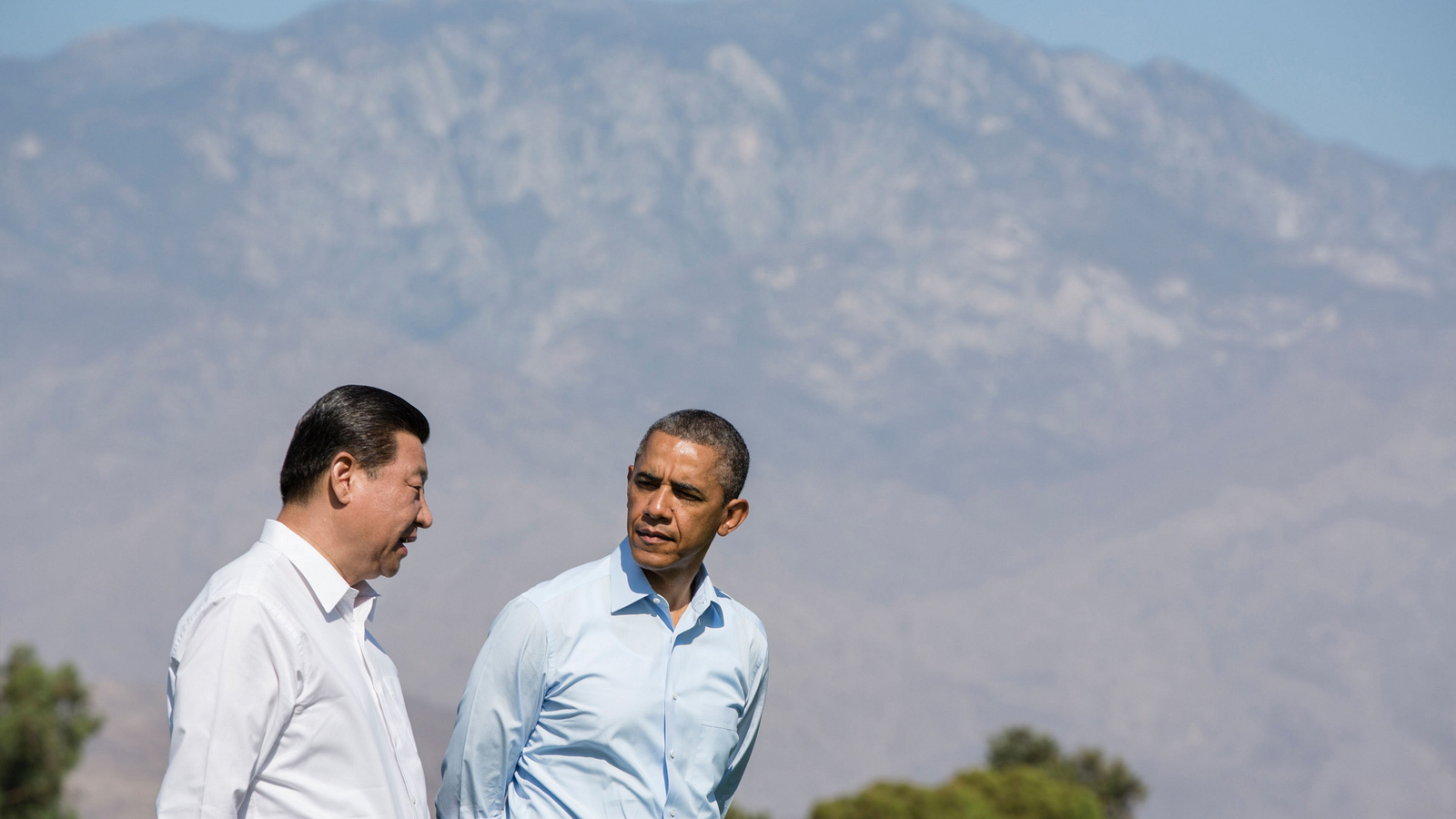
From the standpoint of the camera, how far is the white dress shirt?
3260 millimetres

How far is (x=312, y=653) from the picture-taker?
3502 millimetres

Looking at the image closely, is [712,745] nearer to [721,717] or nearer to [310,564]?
[721,717]

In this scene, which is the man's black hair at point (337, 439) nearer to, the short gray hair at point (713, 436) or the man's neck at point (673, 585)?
the short gray hair at point (713, 436)

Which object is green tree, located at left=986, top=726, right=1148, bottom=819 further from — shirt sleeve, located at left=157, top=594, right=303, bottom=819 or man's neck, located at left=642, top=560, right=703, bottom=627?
shirt sleeve, located at left=157, top=594, right=303, bottom=819

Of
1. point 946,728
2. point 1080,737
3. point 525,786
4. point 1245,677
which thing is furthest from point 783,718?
point 525,786

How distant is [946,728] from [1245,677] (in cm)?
4662

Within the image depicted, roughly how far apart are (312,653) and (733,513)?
1.55 m

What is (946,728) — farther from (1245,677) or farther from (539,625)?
(539,625)

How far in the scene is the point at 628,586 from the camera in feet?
14.3

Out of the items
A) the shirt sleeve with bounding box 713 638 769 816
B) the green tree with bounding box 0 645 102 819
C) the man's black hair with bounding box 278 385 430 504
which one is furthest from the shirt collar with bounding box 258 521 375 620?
the green tree with bounding box 0 645 102 819

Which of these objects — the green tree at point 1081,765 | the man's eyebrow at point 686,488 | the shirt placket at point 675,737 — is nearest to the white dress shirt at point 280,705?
the shirt placket at point 675,737

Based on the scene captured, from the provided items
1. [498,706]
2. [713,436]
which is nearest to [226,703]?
[498,706]

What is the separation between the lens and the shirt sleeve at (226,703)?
10.6ft

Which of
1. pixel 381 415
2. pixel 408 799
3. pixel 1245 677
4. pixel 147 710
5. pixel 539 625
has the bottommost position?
pixel 408 799
